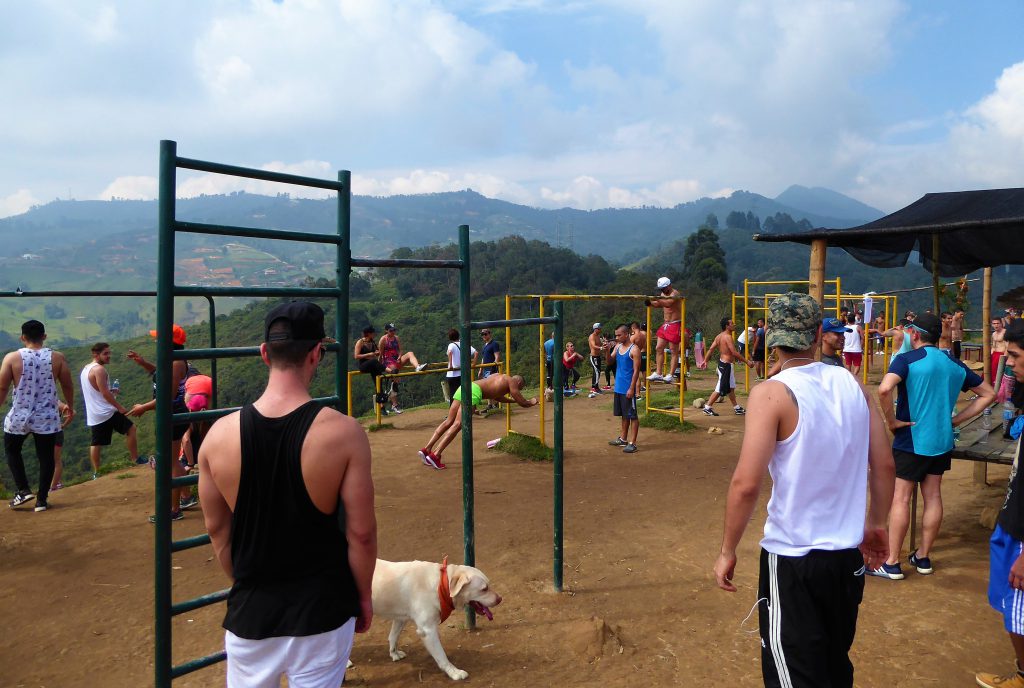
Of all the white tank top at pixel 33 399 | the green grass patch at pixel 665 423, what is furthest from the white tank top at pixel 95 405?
the green grass patch at pixel 665 423

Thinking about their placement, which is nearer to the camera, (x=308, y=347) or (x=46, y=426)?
(x=308, y=347)

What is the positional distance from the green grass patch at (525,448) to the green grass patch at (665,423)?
2500 millimetres

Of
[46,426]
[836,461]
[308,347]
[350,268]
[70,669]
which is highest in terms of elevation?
[350,268]

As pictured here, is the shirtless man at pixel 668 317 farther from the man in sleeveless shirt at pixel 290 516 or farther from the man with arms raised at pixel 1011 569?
the man in sleeveless shirt at pixel 290 516

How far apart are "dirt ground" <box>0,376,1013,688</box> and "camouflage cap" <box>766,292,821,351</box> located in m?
2.21

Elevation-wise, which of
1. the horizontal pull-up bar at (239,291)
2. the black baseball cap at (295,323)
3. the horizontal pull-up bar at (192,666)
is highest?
the horizontal pull-up bar at (239,291)

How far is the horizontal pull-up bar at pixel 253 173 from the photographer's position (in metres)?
2.97

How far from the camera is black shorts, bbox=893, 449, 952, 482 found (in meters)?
5.10

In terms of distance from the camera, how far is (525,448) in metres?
9.73

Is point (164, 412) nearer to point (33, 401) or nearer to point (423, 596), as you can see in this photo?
point (423, 596)

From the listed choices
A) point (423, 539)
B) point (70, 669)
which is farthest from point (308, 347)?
point (423, 539)

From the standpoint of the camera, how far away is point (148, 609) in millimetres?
5031

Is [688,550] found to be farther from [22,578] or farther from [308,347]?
[22,578]

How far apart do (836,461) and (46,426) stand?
7458mm
